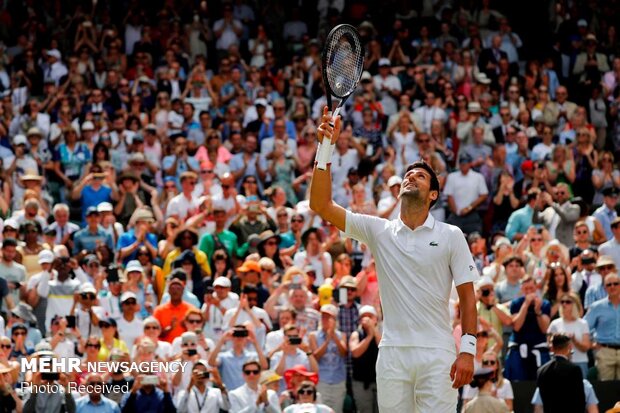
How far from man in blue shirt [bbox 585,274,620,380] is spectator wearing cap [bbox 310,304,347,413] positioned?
2.83 m

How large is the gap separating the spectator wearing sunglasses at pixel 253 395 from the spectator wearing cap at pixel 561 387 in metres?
2.70

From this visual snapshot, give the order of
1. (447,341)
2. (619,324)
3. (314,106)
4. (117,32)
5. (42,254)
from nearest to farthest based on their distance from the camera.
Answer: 1. (447,341)
2. (619,324)
3. (42,254)
4. (314,106)
5. (117,32)

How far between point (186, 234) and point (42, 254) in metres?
1.89

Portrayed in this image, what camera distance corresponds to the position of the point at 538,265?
57.1 feet

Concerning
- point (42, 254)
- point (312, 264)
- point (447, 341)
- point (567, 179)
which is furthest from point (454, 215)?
point (447, 341)

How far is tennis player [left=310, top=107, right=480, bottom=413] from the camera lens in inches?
325

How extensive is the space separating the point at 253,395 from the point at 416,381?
6.24 m

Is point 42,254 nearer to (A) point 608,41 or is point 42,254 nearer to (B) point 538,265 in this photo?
(B) point 538,265

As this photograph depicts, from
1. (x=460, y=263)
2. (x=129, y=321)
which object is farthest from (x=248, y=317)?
(x=460, y=263)

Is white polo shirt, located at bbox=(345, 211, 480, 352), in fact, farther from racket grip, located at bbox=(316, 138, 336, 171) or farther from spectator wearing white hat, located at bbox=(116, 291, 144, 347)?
spectator wearing white hat, located at bbox=(116, 291, 144, 347)

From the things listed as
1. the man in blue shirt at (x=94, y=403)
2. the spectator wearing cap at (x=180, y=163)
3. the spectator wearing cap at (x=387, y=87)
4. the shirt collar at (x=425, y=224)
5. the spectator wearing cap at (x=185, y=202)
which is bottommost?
the man in blue shirt at (x=94, y=403)

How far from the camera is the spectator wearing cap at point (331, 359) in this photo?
50.2 feet

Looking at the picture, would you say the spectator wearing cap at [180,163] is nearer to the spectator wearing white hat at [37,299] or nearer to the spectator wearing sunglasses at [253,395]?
the spectator wearing white hat at [37,299]

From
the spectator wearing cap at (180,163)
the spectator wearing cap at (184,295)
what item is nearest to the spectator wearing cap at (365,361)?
the spectator wearing cap at (184,295)
